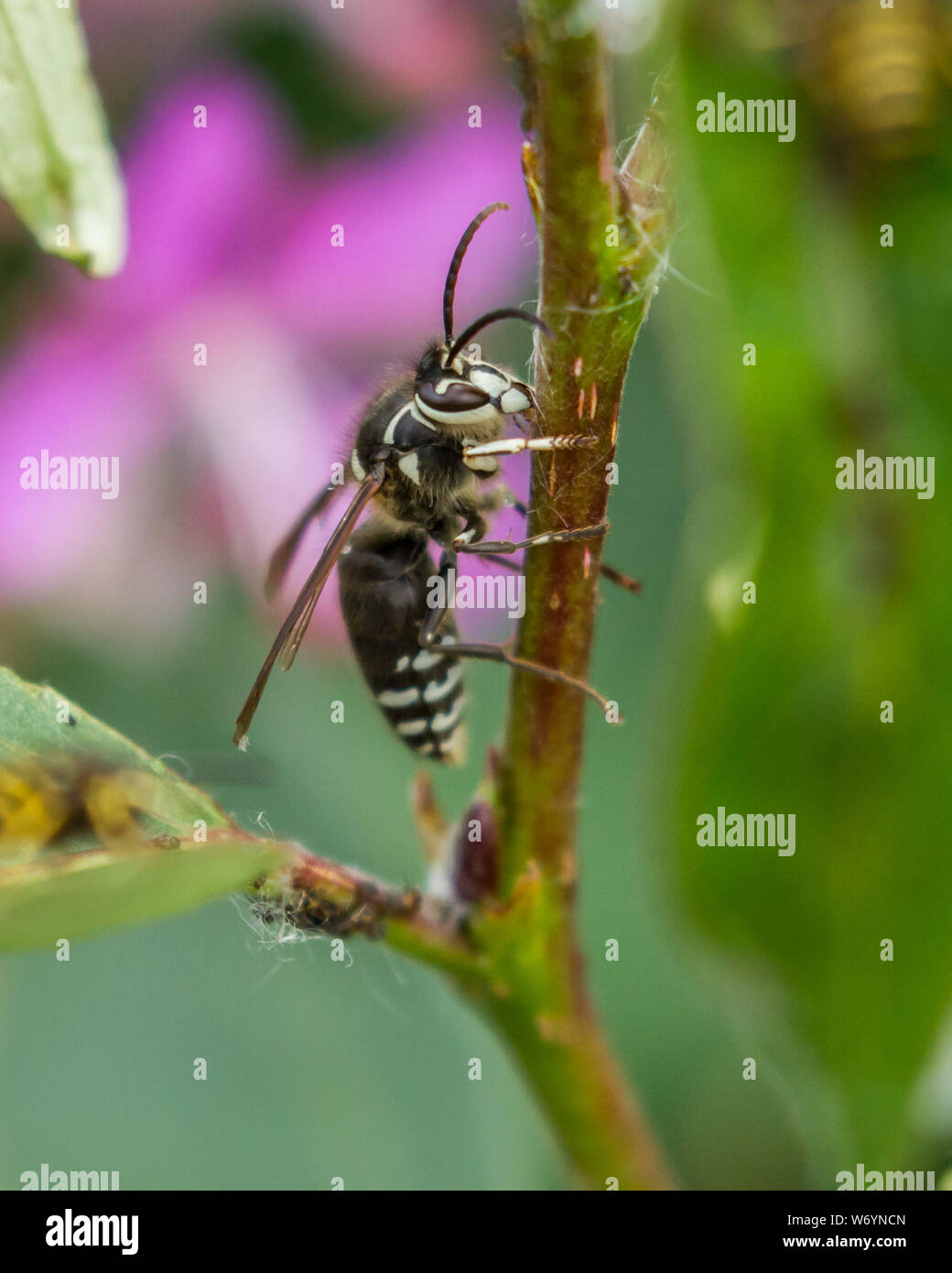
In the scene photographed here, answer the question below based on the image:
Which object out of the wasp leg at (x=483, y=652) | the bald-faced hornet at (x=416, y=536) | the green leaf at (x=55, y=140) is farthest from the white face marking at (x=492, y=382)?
the green leaf at (x=55, y=140)

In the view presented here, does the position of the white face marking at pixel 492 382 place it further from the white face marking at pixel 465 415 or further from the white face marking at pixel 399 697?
the white face marking at pixel 399 697

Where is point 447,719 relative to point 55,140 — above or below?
below

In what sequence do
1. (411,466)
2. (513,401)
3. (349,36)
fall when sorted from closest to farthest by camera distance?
(513,401) < (411,466) < (349,36)

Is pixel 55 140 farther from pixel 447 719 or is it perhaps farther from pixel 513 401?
pixel 447 719

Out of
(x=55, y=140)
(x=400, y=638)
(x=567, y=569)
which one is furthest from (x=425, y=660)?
(x=55, y=140)
